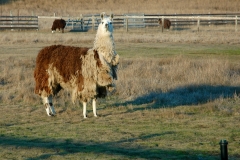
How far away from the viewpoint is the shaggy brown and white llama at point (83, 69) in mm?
12328

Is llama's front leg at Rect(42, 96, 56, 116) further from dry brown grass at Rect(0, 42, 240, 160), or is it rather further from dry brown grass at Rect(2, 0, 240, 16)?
dry brown grass at Rect(2, 0, 240, 16)

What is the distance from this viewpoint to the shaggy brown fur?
1250cm

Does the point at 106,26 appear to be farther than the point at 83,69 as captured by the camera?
No

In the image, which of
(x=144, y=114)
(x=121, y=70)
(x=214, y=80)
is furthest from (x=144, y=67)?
(x=144, y=114)

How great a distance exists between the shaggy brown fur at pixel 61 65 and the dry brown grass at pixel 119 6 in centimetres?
5156

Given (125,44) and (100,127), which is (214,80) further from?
(125,44)

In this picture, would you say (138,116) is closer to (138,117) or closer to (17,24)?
(138,117)

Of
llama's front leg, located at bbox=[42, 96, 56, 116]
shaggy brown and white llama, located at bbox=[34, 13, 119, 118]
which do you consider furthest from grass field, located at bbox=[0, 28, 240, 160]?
shaggy brown and white llama, located at bbox=[34, 13, 119, 118]

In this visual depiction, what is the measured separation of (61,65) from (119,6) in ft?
202

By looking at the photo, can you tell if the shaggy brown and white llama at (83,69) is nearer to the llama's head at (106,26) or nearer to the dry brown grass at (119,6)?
A: the llama's head at (106,26)

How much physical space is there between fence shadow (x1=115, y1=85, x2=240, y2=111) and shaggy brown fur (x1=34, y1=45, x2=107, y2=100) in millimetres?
1742

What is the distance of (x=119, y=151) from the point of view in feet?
30.2

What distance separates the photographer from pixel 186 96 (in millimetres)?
14969

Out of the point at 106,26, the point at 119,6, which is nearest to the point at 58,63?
the point at 106,26
